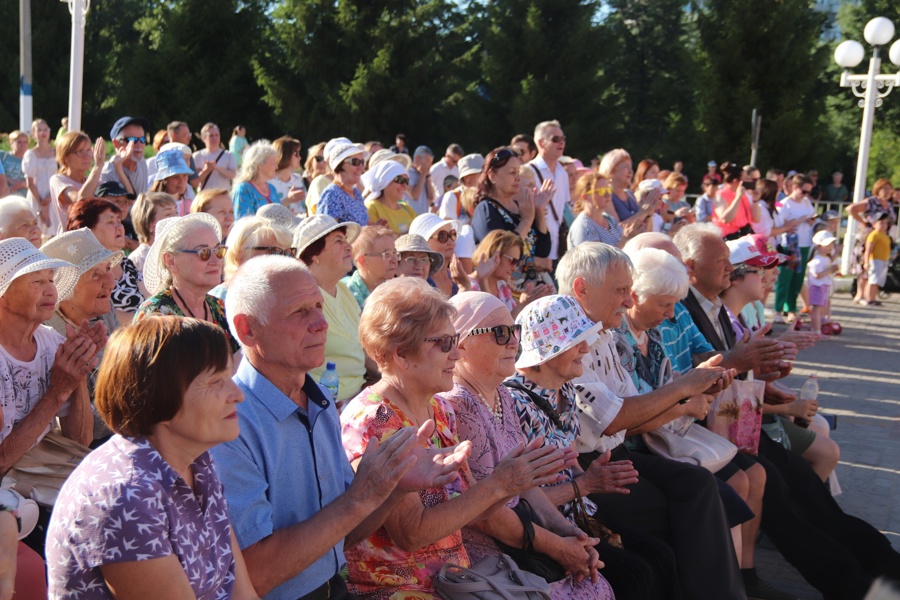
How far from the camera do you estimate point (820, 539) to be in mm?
4570

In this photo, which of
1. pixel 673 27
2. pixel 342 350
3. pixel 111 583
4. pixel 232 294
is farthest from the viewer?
pixel 673 27

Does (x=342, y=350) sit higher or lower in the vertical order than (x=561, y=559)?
higher

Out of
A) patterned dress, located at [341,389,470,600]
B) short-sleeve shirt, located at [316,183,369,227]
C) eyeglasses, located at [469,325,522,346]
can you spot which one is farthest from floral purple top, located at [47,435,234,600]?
short-sleeve shirt, located at [316,183,369,227]

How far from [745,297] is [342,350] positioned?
2563 mm

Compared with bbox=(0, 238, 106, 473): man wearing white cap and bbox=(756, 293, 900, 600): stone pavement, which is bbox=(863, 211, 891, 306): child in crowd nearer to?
bbox=(756, 293, 900, 600): stone pavement

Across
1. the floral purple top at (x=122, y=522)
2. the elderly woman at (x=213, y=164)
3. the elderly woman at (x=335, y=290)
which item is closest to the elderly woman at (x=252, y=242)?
the elderly woman at (x=335, y=290)

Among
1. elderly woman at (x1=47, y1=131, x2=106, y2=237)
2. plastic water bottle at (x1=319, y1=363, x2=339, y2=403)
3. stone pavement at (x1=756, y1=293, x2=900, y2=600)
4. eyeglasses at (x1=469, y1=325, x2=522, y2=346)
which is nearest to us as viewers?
eyeglasses at (x1=469, y1=325, x2=522, y2=346)

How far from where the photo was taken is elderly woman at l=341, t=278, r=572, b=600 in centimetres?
282

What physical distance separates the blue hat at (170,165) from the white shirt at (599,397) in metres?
3.94

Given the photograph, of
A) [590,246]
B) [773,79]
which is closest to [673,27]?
[773,79]

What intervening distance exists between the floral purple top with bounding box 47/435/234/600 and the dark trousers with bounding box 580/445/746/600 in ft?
7.18

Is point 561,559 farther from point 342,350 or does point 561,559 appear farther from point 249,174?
point 249,174

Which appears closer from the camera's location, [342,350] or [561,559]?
[561,559]

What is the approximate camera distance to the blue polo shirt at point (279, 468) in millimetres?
2494
